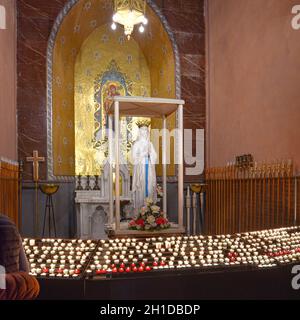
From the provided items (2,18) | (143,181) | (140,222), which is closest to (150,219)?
(140,222)

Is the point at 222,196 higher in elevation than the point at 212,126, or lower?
lower

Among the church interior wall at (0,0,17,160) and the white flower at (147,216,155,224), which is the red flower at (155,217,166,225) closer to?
the white flower at (147,216,155,224)

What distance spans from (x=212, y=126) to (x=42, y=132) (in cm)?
392

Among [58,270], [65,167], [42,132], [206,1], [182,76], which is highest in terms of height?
[206,1]

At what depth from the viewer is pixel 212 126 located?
370 inches

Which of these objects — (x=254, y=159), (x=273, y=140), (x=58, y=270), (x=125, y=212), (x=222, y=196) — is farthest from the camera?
(x=125, y=212)

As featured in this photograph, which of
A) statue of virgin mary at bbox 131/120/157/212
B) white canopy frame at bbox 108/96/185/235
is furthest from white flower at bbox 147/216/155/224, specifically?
statue of virgin mary at bbox 131/120/157/212

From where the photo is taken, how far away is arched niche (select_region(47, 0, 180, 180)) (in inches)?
353

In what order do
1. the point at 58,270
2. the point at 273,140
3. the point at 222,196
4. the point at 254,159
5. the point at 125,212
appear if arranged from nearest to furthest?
the point at 58,270 < the point at 273,140 < the point at 254,159 < the point at 222,196 < the point at 125,212

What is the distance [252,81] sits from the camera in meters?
7.54

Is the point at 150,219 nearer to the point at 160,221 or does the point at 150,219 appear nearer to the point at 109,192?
the point at 160,221

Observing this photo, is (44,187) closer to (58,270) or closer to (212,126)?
(212,126)

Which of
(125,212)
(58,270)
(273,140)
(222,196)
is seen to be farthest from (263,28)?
(58,270)

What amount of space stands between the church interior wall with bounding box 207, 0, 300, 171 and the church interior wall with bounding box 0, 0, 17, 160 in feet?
14.6
